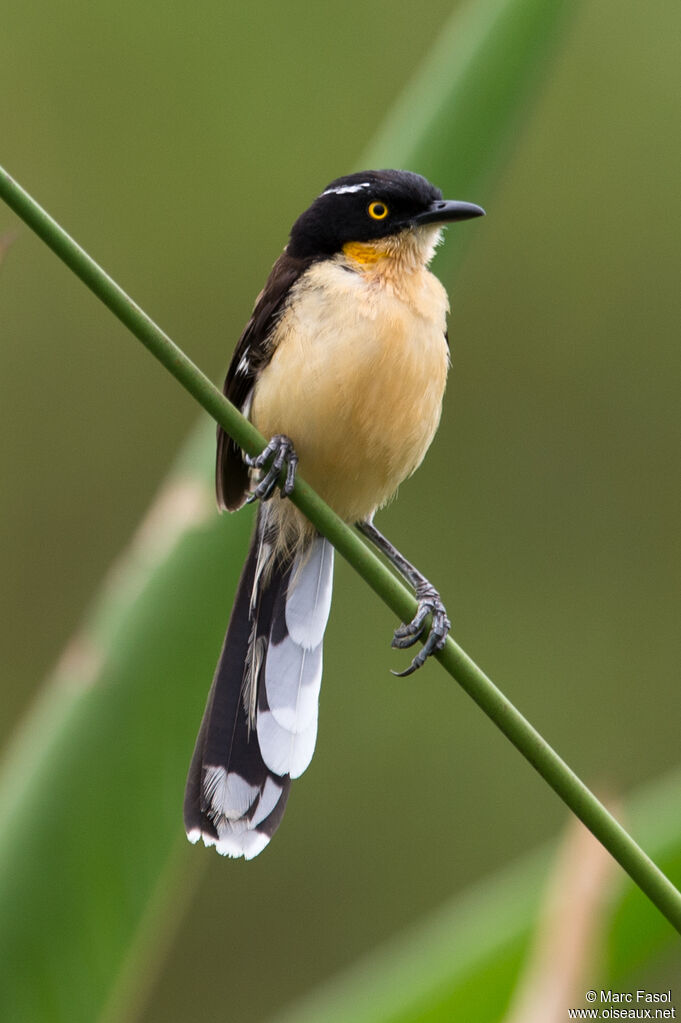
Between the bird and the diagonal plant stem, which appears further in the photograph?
the bird

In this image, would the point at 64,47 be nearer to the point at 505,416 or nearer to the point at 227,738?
the point at 505,416

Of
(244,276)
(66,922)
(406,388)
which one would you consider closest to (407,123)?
(406,388)

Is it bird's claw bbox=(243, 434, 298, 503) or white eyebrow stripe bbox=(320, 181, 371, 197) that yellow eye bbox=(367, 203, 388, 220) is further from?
bird's claw bbox=(243, 434, 298, 503)

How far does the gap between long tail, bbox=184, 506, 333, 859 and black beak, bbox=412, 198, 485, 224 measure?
0.80 metres

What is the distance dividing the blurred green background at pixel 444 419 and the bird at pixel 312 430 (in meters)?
4.64

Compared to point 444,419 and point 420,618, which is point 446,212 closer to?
point 420,618

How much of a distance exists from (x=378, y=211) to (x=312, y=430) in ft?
1.98

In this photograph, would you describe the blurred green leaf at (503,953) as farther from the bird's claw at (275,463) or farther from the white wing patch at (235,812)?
the bird's claw at (275,463)

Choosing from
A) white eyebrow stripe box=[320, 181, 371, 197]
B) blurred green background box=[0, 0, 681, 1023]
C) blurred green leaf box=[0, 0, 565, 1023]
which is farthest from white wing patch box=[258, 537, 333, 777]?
blurred green background box=[0, 0, 681, 1023]

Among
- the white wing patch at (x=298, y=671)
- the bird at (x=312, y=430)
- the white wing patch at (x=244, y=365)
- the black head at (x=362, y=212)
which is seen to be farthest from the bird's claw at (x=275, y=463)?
the black head at (x=362, y=212)

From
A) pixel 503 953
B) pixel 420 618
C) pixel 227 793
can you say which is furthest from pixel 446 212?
pixel 503 953

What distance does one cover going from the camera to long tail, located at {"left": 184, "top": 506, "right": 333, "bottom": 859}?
2461mm

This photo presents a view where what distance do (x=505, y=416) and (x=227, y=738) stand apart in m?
6.18

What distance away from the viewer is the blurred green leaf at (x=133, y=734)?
1.80m
